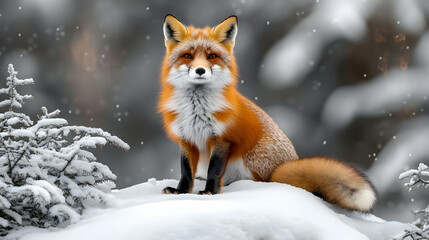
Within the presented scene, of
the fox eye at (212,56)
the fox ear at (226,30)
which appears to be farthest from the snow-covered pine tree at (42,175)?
the fox ear at (226,30)

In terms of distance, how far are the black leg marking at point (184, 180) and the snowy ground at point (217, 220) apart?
0.66 feet

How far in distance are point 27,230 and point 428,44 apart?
567 centimetres

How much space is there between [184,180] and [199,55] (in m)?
0.85

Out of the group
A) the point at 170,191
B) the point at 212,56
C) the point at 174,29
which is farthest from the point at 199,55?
the point at 170,191

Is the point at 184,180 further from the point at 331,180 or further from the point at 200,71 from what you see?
the point at 331,180

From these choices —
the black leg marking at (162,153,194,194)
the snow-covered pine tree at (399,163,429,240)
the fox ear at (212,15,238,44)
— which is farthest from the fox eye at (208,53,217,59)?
the snow-covered pine tree at (399,163,429,240)

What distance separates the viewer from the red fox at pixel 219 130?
3.14 metres

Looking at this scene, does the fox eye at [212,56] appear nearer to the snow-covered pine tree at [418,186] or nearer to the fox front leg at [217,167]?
the fox front leg at [217,167]

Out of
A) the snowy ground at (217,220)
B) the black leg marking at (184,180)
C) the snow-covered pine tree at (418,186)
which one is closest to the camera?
the snowy ground at (217,220)

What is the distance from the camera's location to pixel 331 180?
3168mm

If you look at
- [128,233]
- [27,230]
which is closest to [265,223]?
[128,233]

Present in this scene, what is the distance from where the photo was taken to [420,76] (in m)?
6.43

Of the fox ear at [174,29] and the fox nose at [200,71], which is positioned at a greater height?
the fox ear at [174,29]

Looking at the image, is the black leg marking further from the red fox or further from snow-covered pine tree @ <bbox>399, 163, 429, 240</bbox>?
snow-covered pine tree @ <bbox>399, 163, 429, 240</bbox>
